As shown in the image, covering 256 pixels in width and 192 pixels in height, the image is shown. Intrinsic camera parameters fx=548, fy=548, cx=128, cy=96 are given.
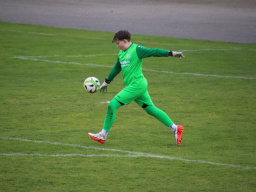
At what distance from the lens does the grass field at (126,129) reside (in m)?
7.61

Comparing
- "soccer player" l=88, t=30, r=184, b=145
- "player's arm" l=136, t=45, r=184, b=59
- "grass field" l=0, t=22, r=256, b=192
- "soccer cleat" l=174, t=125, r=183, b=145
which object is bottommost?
"grass field" l=0, t=22, r=256, b=192

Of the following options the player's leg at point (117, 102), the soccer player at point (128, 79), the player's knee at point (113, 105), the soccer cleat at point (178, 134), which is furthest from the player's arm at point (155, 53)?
the soccer cleat at point (178, 134)

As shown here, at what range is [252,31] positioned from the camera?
110ft

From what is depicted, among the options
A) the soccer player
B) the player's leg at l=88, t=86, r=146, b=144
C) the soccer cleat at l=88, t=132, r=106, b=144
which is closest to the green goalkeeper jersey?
the soccer player

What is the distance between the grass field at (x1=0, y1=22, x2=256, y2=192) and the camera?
25.0 ft

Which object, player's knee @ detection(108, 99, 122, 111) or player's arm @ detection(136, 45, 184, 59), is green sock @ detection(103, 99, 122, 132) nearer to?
player's knee @ detection(108, 99, 122, 111)

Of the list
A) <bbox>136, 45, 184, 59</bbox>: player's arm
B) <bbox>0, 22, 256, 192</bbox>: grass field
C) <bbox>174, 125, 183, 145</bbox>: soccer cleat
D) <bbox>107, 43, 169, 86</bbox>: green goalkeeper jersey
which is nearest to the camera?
<bbox>0, 22, 256, 192</bbox>: grass field

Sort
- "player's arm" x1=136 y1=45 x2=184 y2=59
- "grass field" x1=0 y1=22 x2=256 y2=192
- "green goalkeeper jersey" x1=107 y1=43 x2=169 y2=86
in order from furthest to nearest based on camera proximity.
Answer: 1. "green goalkeeper jersey" x1=107 y1=43 x2=169 y2=86
2. "player's arm" x1=136 y1=45 x2=184 y2=59
3. "grass field" x1=0 y1=22 x2=256 y2=192

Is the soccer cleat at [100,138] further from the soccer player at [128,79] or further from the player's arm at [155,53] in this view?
the player's arm at [155,53]

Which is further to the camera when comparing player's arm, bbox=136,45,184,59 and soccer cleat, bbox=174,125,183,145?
soccer cleat, bbox=174,125,183,145

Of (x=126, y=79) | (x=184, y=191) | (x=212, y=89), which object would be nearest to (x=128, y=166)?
(x=184, y=191)

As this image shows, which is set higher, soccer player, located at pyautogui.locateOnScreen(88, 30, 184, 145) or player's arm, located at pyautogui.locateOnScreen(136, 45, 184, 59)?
player's arm, located at pyautogui.locateOnScreen(136, 45, 184, 59)

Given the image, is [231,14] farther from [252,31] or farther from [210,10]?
[252,31]

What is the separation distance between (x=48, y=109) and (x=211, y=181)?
18.5 feet
